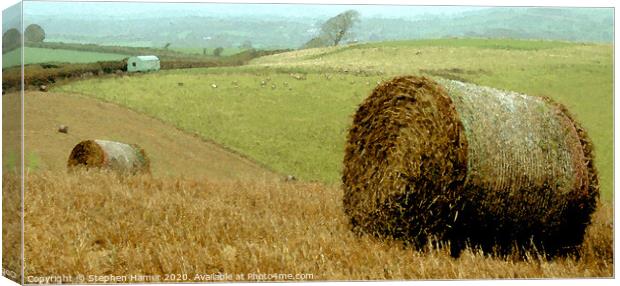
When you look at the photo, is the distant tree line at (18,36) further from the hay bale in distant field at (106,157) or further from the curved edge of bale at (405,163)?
the hay bale in distant field at (106,157)

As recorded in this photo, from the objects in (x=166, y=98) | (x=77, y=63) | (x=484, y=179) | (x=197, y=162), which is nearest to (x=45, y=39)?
(x=77, y=63)

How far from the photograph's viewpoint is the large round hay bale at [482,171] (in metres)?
8.46

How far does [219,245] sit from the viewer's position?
8.59m

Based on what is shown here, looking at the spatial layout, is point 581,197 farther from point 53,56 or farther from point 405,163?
point 53,56

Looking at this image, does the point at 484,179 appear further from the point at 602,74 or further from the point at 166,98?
the point at 166,98

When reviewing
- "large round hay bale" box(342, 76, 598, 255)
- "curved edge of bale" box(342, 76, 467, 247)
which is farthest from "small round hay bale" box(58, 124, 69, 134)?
"large round hay bale" box(342, 76, 598, 255)

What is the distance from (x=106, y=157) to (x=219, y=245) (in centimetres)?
357

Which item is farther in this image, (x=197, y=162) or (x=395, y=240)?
(x=197, y=162)

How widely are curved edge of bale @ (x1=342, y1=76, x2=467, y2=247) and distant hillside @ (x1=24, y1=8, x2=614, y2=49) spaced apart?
1.84ft

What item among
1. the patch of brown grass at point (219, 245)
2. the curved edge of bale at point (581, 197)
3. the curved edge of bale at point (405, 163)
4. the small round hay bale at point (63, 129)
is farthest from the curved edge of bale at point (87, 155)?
the curved edge of bale at point (581, 197)

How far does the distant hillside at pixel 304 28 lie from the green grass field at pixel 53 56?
0.12 meters

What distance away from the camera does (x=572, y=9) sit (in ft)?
29.8

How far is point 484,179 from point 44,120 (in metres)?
3.32

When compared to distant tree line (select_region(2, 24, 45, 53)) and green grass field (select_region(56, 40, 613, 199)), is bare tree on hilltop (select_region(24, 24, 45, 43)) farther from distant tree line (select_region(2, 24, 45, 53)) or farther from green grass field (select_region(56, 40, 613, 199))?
green grass field (select_region(56, 40, 613, 199))
